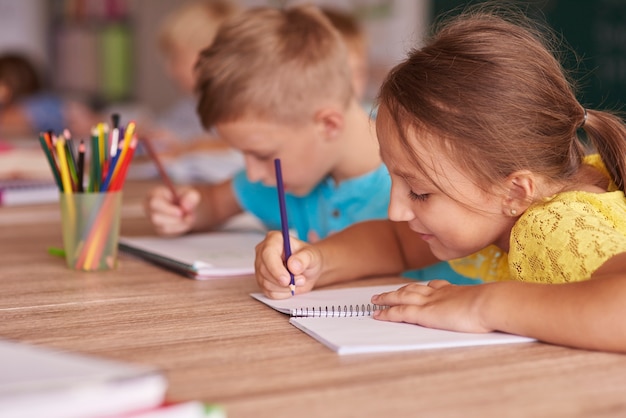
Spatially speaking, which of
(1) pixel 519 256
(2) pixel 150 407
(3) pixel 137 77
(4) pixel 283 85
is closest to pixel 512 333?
(1) pixel 519 256

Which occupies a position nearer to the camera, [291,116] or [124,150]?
[124,150]

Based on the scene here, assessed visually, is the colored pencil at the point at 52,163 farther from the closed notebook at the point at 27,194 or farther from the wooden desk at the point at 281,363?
the closed notebook at the point at 27,194

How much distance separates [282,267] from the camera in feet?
3.27

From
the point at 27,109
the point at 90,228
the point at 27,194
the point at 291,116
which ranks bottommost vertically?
the point at 27,109

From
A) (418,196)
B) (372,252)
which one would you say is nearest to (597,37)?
(372,252)

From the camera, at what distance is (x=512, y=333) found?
2.63 feet

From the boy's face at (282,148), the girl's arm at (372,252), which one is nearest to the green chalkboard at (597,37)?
the boy's face at (282,148)

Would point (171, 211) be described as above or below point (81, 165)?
below

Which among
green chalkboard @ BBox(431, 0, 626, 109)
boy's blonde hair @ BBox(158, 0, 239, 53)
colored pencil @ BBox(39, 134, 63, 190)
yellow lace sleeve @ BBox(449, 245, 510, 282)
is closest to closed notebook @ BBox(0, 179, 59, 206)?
colored pencil @ BBox(39, 134, 63, 190)

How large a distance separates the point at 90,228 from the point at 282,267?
31cm

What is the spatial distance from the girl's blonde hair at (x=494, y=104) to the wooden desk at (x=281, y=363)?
0.80ft

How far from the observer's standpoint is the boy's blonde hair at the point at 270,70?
1.40 meters

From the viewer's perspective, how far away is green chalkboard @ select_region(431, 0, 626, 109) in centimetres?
285

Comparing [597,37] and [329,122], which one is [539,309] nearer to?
[329,122]
